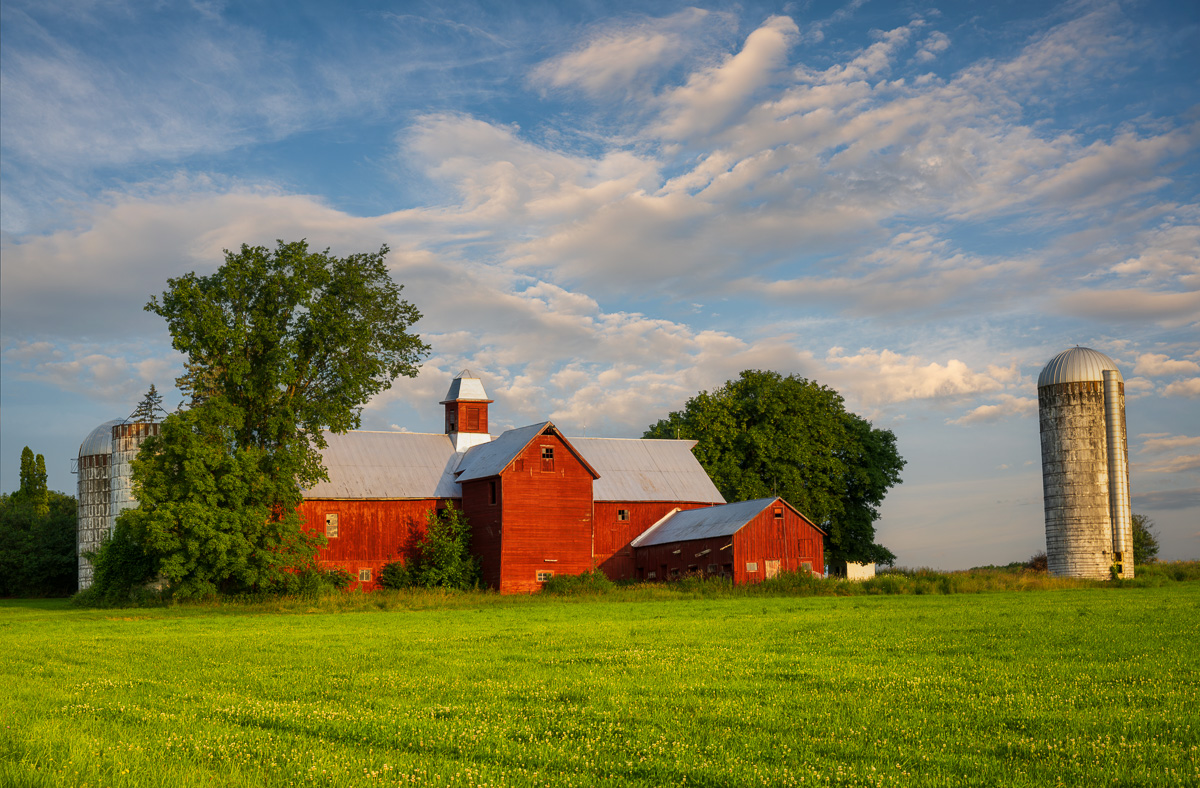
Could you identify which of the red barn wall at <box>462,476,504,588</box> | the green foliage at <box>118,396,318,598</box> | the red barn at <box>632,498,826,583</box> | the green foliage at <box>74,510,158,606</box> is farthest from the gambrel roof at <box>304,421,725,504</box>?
the green foliage at <box>74,510,158,606</box>

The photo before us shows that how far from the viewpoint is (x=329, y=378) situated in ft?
173

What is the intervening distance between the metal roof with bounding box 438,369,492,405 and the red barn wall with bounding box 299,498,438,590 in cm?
1020

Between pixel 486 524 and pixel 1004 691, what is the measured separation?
4788cm

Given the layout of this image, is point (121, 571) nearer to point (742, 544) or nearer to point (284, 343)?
point (284, 343)

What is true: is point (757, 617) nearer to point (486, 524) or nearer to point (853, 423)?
point (486, 524)

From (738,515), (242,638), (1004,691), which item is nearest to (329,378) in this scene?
(738,515)

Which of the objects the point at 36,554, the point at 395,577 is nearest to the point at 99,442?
the point at 36,554

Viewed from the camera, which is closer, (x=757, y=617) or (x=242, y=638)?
(x=242, y=638)

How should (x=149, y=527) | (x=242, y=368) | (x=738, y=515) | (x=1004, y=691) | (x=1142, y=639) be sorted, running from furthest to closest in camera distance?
(x=738, y=515) → (x=242, y=368) → (x=149, y=527) → (x=1142, y=639) → (x=1004, y=691)

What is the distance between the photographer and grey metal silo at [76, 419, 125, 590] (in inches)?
2542

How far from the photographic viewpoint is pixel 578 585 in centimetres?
5422

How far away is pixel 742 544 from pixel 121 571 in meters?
33.5

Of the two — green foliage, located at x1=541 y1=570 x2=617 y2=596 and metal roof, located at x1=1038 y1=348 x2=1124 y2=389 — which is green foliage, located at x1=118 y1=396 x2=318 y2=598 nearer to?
green foliage, located at x1=541 y1=570 x2=617 y2=596

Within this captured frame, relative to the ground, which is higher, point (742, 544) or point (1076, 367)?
point (1076, 367)
